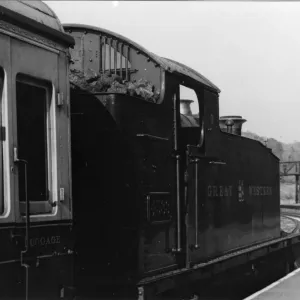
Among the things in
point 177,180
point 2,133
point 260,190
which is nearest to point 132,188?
point 177,180

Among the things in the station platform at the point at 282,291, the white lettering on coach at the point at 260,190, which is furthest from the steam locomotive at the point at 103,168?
the station platform at the point at 282,291

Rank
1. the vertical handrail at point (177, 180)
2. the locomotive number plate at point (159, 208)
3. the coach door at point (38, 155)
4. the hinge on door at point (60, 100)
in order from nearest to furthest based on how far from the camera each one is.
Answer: the coach door at point (38, 155)
the hinge on door at point (60, 100)
the locomotive number plate at point (159, 208)
the vertical handrail at point (177, 180)

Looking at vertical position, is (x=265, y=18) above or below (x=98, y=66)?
above

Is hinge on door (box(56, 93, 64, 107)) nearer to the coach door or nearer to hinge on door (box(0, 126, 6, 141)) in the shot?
the coach door

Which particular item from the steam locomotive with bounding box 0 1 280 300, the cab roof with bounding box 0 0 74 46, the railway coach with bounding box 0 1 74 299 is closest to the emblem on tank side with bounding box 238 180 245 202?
the steam locomotive with bounding box 0 1 280 300

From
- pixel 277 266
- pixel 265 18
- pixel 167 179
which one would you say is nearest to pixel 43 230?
pixel 167 179

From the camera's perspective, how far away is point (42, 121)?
3783 millimetres

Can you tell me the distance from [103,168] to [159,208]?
0.83 m

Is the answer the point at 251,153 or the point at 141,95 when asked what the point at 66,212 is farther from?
the point at 251,153

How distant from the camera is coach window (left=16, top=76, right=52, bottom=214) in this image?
11.8 ft

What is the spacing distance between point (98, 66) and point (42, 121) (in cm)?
223

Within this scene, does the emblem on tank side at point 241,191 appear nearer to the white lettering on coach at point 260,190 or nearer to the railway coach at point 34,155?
the white lettering on coach at point 260,190

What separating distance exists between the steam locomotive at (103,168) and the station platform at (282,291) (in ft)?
2.27

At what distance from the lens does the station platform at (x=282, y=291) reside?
6285 millimetres
